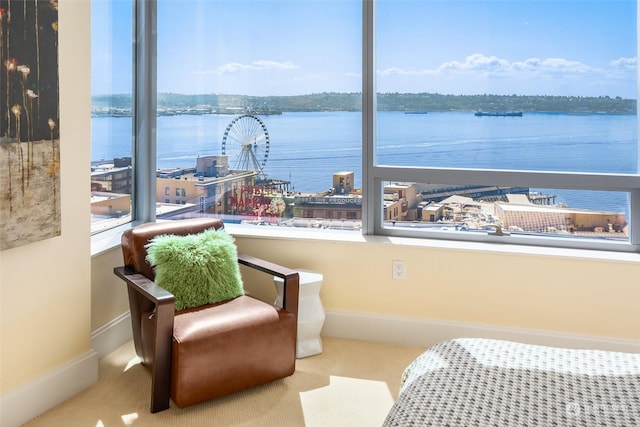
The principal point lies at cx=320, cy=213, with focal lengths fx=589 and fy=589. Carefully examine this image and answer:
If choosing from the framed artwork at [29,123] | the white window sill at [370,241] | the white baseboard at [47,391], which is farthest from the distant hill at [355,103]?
the white baseboard at [47,391]

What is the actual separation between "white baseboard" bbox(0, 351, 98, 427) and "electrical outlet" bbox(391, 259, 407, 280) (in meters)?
1.66

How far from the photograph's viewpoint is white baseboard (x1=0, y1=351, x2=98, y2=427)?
7.98ft

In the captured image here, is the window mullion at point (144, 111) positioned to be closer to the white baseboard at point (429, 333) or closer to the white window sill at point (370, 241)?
the white window sill at point (370, 241)

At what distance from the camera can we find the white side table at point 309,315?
3.22m

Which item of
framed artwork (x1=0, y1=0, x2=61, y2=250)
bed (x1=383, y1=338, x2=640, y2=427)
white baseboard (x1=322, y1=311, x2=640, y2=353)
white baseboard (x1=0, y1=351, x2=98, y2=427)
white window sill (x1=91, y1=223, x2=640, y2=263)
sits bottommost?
white baseboard (x1=0, y1=351, x2=98, y2=427)

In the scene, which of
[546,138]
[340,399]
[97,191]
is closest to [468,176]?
[546,138]

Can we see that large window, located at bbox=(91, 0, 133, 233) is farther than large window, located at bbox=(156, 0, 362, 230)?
No

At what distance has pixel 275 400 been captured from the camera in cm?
272

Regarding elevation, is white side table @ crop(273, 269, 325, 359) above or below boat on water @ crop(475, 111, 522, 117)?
below

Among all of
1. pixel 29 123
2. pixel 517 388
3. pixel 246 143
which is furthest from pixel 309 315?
pixel 517 388

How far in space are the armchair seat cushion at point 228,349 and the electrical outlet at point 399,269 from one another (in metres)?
0.79

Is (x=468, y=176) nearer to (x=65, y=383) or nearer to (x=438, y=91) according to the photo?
(x=438, y=91)

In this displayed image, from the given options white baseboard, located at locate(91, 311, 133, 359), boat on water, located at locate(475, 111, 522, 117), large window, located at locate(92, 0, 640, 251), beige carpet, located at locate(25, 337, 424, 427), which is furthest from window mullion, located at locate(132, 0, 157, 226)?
boat on water, located at locate(475, 111, 522, 117)

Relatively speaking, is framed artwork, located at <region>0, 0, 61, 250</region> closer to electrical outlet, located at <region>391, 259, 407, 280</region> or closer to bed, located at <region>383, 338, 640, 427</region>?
bed, located at <region>383, 338, 640, 427</region>
